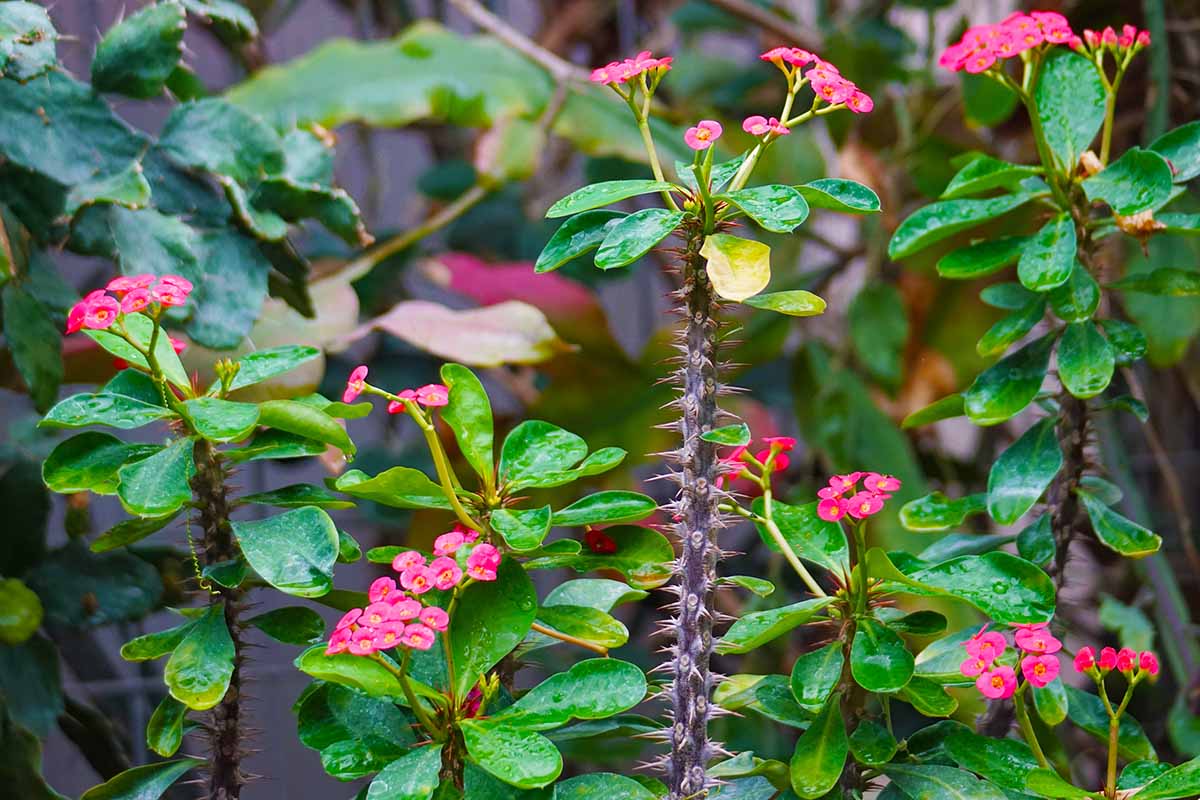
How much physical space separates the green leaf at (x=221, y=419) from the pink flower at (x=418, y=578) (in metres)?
0.10

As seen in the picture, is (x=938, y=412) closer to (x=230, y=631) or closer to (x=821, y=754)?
(x=821, y=754)

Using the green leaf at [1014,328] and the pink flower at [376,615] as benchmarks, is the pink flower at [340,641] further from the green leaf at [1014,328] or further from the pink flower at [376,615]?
the green leaf at [1014,328]

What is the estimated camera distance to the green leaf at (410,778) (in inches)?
17.8

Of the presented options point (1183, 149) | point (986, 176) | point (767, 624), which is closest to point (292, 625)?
point (767, 624)

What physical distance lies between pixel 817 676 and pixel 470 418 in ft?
0.68

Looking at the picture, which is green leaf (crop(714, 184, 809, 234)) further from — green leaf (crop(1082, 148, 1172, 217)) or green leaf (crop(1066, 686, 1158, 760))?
green leaf (crop(1066, 686, 1158, 760))

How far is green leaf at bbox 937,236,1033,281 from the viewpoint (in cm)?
67

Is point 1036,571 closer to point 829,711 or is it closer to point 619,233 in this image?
point 829,711

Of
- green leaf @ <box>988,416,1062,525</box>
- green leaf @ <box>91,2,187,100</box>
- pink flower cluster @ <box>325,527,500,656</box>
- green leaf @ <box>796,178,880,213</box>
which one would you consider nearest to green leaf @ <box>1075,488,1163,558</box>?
green leaf @ <box>988,416,1062,525</box>

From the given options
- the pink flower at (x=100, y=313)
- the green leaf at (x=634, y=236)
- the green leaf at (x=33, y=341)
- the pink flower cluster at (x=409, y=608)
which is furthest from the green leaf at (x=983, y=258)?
the green leaf at (x=33, y=341)

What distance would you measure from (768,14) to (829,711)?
3.96ft

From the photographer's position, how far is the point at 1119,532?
621 mm

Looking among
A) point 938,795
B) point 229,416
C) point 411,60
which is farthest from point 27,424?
point 938,795

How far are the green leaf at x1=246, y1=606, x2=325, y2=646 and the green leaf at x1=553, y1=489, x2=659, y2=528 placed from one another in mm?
143
